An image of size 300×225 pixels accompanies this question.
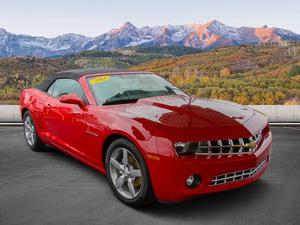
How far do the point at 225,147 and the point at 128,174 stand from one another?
1088 mm

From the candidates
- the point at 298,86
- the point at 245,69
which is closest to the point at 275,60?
the point at 245,69

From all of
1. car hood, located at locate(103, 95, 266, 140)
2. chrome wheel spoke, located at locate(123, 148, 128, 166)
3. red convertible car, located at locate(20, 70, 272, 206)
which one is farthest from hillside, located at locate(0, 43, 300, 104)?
chrome wheel spoke, located at locate(123, 148, 128, 166)

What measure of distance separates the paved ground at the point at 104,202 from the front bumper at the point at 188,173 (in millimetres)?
284

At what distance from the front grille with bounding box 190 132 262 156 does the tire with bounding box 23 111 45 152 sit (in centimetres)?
377

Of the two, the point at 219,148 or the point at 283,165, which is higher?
the point at 219,148

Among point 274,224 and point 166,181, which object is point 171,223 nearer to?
point 166,181

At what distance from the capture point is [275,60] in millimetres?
64562

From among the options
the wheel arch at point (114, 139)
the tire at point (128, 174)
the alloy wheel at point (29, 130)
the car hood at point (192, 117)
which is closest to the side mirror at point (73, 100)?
the car hood at point (192, 117)

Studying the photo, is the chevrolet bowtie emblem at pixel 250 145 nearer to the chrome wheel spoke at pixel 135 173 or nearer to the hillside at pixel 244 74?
the chrome wheel spoke at pixel 135 173

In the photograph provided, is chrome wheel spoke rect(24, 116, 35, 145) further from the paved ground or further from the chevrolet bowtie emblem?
the chevrolet bowtie emblem

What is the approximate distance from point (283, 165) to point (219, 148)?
8.32 ft

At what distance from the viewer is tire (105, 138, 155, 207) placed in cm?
398

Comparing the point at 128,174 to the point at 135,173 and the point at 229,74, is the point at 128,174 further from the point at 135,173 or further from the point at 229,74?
the point at 229,74

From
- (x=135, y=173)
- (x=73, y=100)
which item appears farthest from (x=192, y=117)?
(x=73, y=100)
